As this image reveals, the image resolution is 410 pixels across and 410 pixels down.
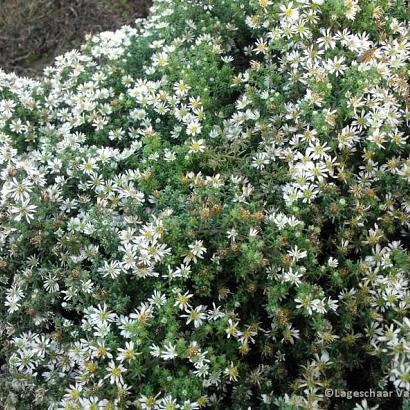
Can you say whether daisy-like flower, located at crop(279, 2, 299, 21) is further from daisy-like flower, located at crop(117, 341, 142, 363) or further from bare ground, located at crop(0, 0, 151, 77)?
bare ground, located at crop(0, 0, 151, 77)

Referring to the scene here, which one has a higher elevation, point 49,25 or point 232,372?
point 49,25

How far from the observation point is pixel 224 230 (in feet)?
9.18

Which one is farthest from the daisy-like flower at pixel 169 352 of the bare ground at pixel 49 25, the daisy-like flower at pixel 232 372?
the bare ground at pixel 49 25

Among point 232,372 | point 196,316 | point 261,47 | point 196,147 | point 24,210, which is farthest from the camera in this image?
point 261,47

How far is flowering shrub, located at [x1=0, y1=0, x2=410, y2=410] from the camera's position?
2.61 metres

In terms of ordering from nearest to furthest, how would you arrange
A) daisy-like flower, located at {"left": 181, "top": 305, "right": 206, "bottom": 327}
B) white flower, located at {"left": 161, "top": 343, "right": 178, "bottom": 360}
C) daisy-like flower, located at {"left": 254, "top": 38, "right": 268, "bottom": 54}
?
1. white flower, located at {"left": 161, "top": 343, "right": 178, "bottom": 360}
2. daisy-like flower, located at {"left": 181, "top": 305, "right": 206, "bottom": 327}
3. daisy-like flower, located at {"left": 254, "top": 38, "right": 268, "bottom": 54}

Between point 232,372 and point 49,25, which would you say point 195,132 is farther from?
point 49,25

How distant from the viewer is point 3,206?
10.3 ft

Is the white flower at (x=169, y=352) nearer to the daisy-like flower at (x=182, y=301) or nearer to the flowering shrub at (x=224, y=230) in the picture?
the flowering shrub at (x=224, y=230)

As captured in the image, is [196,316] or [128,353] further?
[196,316]

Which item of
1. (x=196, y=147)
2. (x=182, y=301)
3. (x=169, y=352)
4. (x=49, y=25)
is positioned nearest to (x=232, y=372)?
(x=169, y=352)

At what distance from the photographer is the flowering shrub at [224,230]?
2.61 metres

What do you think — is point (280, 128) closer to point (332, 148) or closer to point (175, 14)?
point (332, 148)

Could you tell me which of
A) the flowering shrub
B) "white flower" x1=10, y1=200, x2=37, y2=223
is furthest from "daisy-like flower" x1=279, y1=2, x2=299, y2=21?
"white flower" x1=10, y1=200, x2=37, y2=223
